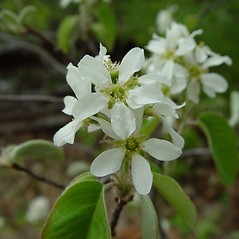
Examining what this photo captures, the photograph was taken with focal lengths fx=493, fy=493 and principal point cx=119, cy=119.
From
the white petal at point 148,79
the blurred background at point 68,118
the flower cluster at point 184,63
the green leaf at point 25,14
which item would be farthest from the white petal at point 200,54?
the blurred background at point 68,118

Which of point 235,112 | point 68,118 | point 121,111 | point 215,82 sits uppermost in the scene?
point 121,111

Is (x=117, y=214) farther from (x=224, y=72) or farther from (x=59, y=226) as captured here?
(x=224, y=72)

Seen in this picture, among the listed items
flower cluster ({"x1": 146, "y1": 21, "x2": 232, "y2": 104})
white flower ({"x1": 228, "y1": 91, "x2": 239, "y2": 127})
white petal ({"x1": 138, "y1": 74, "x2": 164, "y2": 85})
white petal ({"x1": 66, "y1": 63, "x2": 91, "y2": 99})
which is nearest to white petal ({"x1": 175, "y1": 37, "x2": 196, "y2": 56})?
flower cluster ({"x1": 146, "y1": 21, "x2": 232, "y2": 104})

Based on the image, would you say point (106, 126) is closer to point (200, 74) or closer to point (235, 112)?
point (200, 74)

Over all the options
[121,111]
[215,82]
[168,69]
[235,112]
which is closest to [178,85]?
[168,69]

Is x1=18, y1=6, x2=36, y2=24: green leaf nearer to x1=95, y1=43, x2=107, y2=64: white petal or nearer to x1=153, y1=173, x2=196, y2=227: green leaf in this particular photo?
x1=95, y1=43, x2=107, y2=64: white petal

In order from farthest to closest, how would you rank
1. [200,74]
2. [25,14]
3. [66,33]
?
[66,33] < [25,14] < [200,74]

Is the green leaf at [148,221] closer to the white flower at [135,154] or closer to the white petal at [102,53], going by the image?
the white flower at [135,154]
